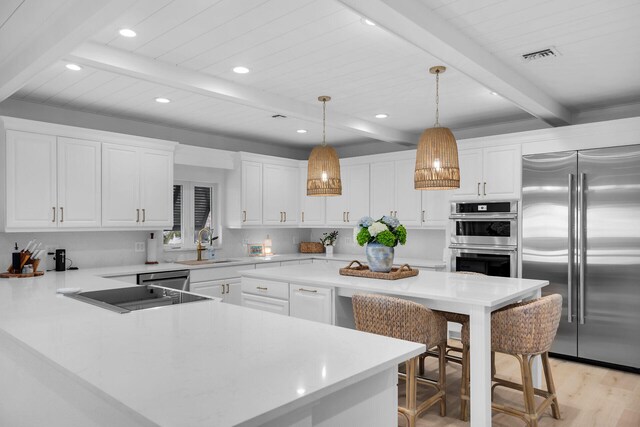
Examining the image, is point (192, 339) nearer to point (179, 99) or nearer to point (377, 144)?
point (179, 99)

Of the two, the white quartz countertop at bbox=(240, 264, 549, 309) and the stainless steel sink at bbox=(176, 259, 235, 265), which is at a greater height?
the white quartz countertop at bbox=(240, 264, 549, 309)

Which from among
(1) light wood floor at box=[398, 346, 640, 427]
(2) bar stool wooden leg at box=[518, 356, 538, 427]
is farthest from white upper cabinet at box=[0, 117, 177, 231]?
(2) bar stool wooden leg at box=[518, 356, 538, 427]

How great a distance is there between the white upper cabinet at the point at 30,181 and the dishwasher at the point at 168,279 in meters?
0.91

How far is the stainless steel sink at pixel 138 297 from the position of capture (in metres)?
2.73

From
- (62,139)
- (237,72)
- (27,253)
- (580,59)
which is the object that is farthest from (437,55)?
(27,253)

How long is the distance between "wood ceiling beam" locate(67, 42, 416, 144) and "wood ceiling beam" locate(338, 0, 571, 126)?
1366mm

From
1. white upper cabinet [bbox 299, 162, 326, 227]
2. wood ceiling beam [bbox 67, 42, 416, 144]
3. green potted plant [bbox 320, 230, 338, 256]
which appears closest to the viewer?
wood ceiling beam [bbox 67, 42, 416, 144]

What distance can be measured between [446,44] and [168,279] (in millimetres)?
3346

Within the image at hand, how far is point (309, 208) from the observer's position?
6.31 metres

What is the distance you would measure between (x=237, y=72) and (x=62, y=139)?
1834mm

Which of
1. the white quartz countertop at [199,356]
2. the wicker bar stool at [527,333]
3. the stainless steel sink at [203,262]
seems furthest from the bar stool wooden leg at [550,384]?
the stainless steel sink at [203,262]

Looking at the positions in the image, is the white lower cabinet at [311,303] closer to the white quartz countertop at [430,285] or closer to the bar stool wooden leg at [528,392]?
the white quartz countertop at [430,285]

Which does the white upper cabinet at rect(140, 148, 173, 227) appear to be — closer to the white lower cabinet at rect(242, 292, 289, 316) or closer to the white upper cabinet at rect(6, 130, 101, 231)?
the white upper cabinet at rect(6, 130, 101, 231)

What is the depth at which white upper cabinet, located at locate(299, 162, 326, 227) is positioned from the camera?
626 centimetres
